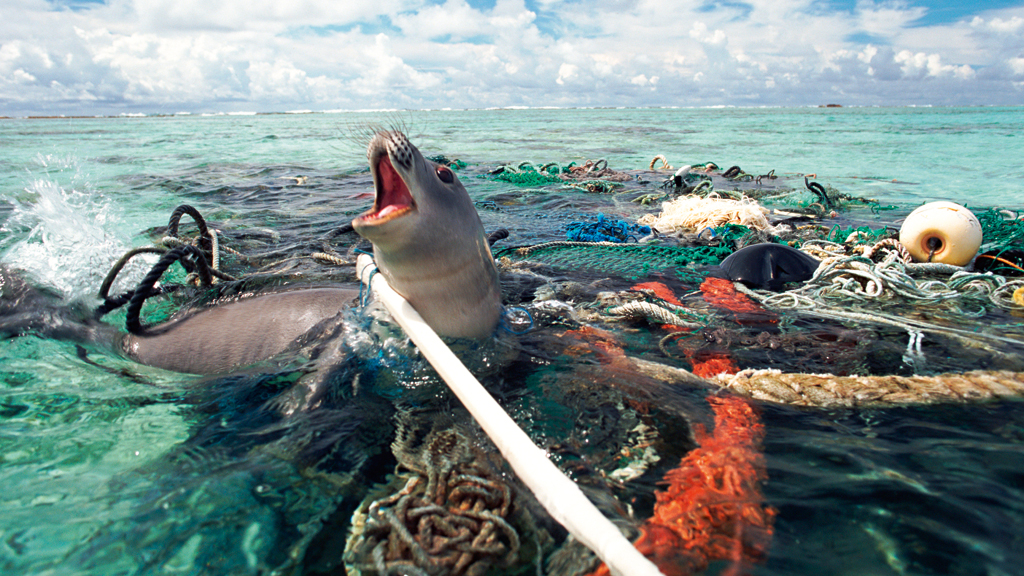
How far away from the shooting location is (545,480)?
1328 millimetres

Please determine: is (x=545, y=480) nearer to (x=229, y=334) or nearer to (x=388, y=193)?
(x=388, y=193)

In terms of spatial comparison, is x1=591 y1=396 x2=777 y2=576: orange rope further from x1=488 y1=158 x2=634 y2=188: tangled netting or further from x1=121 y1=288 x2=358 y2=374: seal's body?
x1=488 y1=158 x2=634 y2=188: tangled netting

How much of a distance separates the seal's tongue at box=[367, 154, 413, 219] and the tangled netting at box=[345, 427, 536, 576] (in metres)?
1.04

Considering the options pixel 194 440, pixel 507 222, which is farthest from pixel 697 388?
pixel 507 222

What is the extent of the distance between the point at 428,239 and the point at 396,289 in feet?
1.02

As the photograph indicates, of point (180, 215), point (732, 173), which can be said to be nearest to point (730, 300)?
point (180, 215)

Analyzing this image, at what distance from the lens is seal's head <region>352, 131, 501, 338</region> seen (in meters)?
2.07

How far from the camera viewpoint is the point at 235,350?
2918 mm

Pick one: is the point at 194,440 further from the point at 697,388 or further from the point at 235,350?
the point at 697,388

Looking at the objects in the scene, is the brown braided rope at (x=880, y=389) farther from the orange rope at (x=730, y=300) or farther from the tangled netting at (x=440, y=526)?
the tangled netting at (x=440, y=526)

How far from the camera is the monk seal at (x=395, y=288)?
83.4 inches

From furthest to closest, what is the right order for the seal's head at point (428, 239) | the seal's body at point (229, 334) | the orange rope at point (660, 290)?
the orange rope at point (660, 290) < the seal's body at point (229, 334) < the seal's head at point (428, 239)

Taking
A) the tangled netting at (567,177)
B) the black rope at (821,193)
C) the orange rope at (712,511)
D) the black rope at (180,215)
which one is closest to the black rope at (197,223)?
the black rope at (180,215)

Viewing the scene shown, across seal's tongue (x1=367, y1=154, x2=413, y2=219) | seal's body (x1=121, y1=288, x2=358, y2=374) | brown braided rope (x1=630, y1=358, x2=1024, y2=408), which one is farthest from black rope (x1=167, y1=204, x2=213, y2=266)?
brown braided rope (x1=630, y1=358, x2=1024, y2=408)
